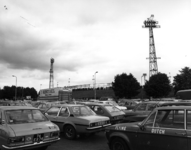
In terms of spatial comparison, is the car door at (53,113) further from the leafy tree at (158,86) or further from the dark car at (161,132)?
the leafy tree at (158,86)

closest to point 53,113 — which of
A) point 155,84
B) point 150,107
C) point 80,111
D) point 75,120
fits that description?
point 80,111

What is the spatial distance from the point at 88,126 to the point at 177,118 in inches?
152

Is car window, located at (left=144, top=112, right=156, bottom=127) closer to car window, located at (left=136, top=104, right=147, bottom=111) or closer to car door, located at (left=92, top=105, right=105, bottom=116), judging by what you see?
car door, located at (left=92, top=105, right=105, bottom=116)

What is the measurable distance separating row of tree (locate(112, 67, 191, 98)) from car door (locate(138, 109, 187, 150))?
38.6 metres

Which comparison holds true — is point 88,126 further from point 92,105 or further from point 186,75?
point 186,75

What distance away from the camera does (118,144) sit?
5.70 m

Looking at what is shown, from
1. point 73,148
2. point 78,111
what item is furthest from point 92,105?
point 73,148

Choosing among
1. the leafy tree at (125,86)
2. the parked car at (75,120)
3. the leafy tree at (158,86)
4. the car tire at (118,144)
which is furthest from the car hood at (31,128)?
the leafy tree at (125,86)

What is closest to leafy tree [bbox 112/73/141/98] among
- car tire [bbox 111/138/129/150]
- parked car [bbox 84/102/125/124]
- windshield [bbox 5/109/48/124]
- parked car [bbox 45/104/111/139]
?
parked car [bbox 84/102/125/124]

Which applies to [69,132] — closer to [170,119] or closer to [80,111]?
[80,111]

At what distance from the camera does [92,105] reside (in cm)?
1148

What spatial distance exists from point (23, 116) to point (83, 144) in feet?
8.01

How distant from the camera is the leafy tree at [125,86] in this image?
52769 mm

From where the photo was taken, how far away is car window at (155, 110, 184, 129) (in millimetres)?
4602
